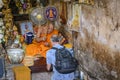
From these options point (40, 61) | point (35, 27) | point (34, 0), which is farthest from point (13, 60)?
point (34, 0)

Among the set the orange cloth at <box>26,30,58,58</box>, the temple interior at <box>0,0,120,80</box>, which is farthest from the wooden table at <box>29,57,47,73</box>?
the orange cloth at <box>26,30,58,58</box>

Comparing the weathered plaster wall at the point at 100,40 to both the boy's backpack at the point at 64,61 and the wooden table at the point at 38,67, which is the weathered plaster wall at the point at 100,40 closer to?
the boy's backpack at the point at 64,61

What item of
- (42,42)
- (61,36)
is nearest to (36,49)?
(42,42)

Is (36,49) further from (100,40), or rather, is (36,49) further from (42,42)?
(100,40)

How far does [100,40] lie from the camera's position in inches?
237

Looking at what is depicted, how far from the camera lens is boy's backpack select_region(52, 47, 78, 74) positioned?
17.9 feet

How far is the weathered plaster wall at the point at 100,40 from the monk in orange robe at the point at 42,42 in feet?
4.07

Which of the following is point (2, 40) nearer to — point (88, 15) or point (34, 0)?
point (34, 0)

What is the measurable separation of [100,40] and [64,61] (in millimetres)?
915

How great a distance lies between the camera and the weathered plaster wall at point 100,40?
5.35 m

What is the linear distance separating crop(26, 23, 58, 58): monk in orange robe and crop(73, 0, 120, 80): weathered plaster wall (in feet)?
4.07

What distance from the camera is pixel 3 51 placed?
27.1 feet

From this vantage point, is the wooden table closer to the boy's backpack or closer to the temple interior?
the temple interior

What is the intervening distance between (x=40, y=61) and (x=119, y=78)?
9.69 feet
